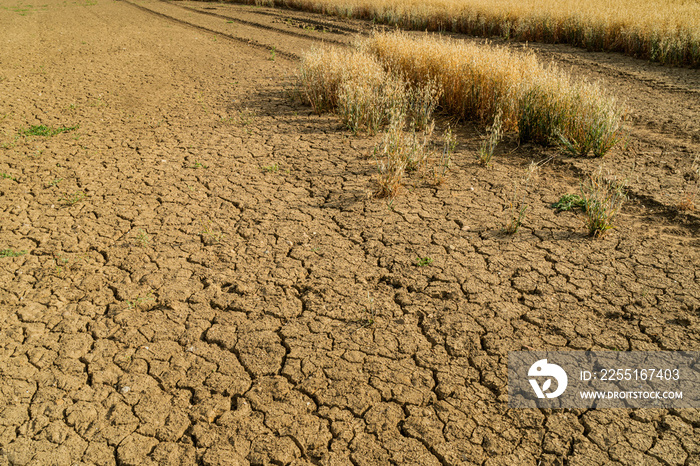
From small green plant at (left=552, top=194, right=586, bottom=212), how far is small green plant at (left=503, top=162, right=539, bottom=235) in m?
0.34

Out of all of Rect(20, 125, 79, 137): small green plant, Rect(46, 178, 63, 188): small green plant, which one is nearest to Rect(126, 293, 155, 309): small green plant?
Rect(46, 178, 63, 188): small green plant

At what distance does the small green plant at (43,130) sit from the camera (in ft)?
22.5

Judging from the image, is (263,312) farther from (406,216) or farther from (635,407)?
(635,407)

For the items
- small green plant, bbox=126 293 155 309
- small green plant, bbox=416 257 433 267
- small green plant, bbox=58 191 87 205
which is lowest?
small green plant, bbox=126 293 155 309

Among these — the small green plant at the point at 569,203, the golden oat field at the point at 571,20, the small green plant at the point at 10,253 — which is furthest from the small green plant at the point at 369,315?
the golden oat field at the point at 571,20

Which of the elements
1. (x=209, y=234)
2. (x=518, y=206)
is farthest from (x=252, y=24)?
(x=518, y=206)

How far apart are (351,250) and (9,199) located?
3966mm

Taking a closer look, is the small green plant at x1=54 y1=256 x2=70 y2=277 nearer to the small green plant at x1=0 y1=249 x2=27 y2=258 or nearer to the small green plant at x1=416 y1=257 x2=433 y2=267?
the small green plant at x1=0 y1=249 x2=27 y2=258

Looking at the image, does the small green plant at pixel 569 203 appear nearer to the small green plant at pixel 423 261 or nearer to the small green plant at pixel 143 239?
the small green plant at pixel 423 261

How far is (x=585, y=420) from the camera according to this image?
2.83m

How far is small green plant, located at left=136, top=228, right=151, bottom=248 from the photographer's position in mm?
4500

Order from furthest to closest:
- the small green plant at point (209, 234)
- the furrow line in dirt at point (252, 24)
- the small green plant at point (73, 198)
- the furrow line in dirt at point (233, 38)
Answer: the furrow line in dirt at point (252, 24), the furrow line in dirt at point (233, 38), the small green plant at point (73, 198), the small green plant at point (209, 234)

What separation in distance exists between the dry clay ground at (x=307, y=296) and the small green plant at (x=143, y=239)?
3 cm

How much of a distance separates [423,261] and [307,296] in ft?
3.68
